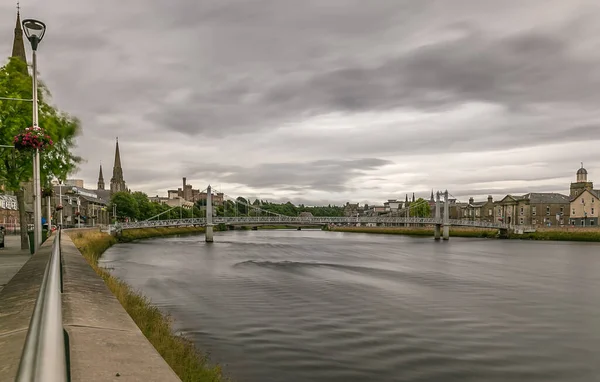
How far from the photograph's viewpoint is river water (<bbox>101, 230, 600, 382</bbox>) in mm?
11773

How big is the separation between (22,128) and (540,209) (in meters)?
119

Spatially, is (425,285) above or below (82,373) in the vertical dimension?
below

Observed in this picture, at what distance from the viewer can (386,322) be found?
16875 mm

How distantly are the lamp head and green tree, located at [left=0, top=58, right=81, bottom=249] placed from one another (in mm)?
6682

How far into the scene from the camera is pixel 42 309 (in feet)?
8.89

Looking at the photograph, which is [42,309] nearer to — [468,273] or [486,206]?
[468,273]

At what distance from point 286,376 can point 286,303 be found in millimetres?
9723

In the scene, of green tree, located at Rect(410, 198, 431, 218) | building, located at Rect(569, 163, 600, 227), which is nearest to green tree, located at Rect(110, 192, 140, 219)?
green tree, located at Rect(410, 198, 431, 218)

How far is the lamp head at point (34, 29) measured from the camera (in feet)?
48.5

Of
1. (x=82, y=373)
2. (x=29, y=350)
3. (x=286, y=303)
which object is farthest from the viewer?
(x=286, y=303)

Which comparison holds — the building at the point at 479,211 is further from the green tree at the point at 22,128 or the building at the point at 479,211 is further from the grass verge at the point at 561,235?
the green tree at the point at 22,128

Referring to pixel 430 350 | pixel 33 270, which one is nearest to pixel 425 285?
pixel 430 350

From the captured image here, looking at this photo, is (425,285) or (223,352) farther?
(425,285)

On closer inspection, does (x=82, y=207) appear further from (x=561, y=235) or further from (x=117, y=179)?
(x=561, y=235)
